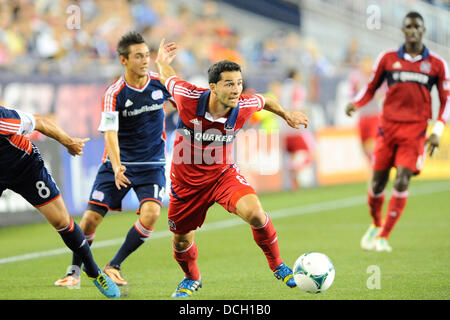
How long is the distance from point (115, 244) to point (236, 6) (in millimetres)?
14571

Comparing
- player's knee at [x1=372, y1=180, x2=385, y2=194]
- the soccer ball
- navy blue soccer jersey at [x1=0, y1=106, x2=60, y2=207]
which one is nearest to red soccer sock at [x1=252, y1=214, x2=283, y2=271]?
the soccer ball

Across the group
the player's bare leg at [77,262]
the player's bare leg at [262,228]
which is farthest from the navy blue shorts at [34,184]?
the player's bare leg at [262,228]

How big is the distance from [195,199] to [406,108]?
3.66m

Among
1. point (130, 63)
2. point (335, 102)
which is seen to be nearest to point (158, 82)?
point (130, 63)

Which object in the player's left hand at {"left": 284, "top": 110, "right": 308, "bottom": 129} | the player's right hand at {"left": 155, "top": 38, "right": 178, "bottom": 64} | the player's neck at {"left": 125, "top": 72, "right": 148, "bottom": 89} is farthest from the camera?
the player's neck at {"left": 125, "top": 72, "right": 148, "bottom": 89}

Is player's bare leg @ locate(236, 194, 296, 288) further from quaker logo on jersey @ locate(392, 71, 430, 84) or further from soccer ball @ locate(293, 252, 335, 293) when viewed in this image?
quaker logo on jersey @ locate(392, 71, 430, 84)

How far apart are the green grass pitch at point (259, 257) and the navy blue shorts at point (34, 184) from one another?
88 cm

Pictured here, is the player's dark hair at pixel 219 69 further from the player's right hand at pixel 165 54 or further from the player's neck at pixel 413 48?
the player's neck at pixel 413 48

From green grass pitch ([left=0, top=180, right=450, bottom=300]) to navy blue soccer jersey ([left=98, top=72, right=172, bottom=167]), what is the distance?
1.19 meters

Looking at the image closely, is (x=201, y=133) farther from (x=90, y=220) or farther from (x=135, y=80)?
(x=90, y=220)

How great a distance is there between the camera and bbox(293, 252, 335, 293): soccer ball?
6.51 m

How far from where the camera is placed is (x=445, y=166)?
20344mm

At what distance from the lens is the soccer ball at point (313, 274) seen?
6.51m
